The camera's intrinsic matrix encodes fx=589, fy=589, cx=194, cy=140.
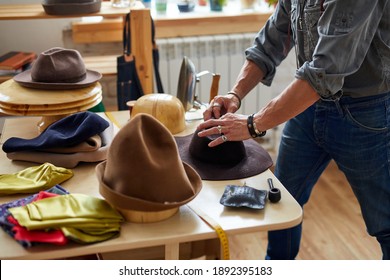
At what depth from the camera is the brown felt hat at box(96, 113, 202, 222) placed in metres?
1.33

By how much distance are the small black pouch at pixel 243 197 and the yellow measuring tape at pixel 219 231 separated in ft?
0.23

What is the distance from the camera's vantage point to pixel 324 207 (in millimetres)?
3008

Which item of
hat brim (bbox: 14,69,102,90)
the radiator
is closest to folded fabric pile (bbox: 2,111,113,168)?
hat brim (bbox: 14,69,102,90)

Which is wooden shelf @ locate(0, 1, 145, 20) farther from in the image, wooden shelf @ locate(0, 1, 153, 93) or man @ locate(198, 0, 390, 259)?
man @ locate(198, 0, 390, 259)

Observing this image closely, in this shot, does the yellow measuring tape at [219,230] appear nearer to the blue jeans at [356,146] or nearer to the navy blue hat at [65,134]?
the navy blue hat at [65,134]

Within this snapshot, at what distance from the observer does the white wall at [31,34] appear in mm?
2771

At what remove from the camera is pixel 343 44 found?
142 centimetres

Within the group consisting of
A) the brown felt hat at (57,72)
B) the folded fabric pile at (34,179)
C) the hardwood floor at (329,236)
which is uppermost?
the brown felt hat at (57,72)

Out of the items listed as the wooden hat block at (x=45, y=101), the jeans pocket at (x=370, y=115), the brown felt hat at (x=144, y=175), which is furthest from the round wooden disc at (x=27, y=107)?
the jeans pocket at (x=370, y=115)

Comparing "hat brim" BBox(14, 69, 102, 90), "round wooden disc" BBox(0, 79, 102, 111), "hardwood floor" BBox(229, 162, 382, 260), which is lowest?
"hardwood floor" BBox(229, 162, 382, 260)

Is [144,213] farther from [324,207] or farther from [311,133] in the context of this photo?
[324,207]

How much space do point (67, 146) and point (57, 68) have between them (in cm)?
37

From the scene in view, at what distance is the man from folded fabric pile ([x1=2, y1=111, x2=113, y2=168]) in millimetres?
304

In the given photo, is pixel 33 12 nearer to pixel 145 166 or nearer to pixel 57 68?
pixel 57 68
